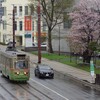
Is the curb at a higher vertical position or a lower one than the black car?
lower

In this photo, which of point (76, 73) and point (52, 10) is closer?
point (76, 73)

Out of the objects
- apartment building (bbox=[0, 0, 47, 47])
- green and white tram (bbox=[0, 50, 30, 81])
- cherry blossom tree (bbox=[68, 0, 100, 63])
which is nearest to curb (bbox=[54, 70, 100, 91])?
green and white tram (bbox=[0, 50, 30, 81])

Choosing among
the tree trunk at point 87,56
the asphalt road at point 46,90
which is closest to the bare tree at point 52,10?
the tree trunk at point 87,56

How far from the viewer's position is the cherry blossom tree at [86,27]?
58.4 m

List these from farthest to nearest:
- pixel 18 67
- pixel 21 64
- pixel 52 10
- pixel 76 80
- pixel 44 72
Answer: pixel 52 10 < pixel 44 72 < pixel 76 80 < pixel 21 64 < pixel 18 67

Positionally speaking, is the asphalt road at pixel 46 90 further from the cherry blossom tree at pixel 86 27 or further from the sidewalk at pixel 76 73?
the cherry blossom tree at pixel 86 27

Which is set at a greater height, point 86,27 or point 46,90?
point 86,27

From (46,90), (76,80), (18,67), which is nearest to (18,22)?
(76,80)

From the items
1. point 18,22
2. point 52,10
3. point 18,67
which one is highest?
point 52,10

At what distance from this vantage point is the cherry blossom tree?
58406 mm

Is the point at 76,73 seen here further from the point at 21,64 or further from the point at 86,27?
the point at 21,64

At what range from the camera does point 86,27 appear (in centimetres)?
5844

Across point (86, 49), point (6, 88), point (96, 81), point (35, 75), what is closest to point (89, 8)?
point (86, 49)

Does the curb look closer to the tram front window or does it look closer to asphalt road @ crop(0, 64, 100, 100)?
asphalt road @ crop(0, 64, 100, 100)
